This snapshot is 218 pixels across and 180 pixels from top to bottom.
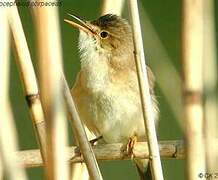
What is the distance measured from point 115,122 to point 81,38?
34 centimetres

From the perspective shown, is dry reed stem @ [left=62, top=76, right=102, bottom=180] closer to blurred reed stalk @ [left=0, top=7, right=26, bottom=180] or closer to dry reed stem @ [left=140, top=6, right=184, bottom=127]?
blurred reed stalk @ [left=0, top=7, right=26, bottom=180]

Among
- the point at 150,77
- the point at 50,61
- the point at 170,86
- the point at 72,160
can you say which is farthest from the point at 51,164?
the point at 150,77

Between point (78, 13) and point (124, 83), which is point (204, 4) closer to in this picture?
point (124, 83)

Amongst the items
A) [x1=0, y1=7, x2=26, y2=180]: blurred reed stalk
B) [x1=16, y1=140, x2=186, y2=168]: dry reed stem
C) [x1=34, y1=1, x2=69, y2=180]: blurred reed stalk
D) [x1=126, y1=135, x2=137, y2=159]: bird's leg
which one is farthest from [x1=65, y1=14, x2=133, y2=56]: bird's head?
[x1=34, y1=1, x2=69, y2=180]: blurred reed stalk

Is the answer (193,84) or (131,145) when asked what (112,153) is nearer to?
(131,145)

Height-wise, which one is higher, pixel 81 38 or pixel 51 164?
pixel 81 38

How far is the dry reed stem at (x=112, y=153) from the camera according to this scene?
2.07 meters

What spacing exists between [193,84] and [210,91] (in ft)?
0.82

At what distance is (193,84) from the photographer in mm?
1547

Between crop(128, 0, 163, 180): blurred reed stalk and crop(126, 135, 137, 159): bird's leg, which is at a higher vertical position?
crop(128, 0, 163, 180): blurred reed stalk

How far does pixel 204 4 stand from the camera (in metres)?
1.66

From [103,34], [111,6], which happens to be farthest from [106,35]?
[111,6]

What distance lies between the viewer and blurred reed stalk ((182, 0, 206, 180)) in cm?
152

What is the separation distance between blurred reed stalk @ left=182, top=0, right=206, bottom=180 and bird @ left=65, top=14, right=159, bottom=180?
40.1 inches
